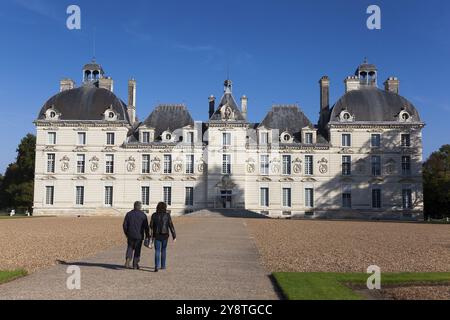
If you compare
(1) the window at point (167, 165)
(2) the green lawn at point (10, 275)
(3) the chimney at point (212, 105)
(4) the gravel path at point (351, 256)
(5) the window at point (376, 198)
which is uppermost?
(3) the chimney at point (212, 105)

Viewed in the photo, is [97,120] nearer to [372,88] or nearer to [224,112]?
[224,112]

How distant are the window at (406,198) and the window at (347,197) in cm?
507

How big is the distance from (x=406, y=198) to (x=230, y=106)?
1921 centimetres

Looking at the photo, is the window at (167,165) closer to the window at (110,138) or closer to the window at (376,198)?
the window at (110,138)

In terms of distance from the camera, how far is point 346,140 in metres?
44.9

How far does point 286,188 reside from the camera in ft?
147

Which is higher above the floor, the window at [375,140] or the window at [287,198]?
the window at [375,140]

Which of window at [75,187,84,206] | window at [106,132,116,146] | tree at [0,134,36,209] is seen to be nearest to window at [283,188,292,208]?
window at [106,132,116,146]

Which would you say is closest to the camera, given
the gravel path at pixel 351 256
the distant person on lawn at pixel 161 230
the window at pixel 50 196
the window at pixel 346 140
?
the distant person on lawn at pixel 161 230

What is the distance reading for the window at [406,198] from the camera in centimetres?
4397

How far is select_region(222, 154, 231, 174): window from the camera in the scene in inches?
1741

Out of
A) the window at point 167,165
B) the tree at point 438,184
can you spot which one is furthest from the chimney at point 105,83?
the tree at point 438,184

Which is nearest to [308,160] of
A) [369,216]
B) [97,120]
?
[369,216]

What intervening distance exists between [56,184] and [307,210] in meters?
24.7
